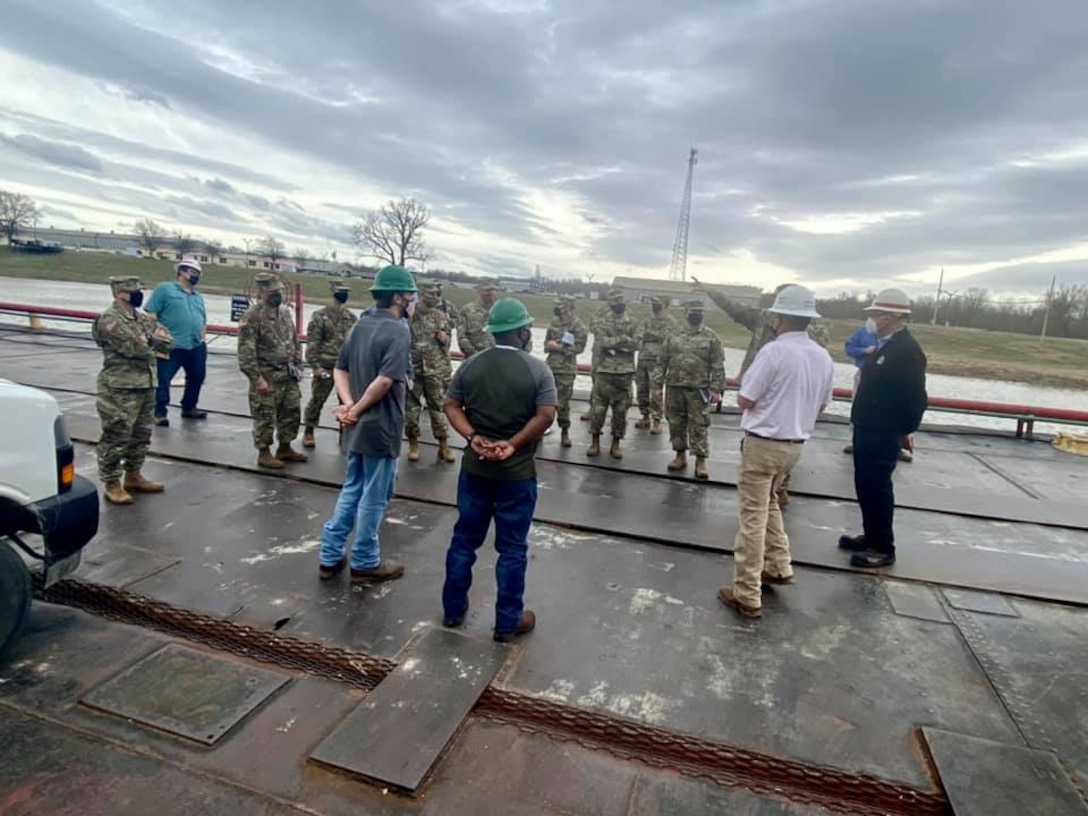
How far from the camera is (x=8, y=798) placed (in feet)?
6.46

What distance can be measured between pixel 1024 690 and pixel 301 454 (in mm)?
5627

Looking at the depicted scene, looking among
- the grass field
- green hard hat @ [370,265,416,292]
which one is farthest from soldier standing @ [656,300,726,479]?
the grass field

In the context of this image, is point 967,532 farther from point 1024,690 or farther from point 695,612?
point 695,612

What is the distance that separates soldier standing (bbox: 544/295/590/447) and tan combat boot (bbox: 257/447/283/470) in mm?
3106

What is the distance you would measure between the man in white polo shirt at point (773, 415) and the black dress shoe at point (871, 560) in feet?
3.52

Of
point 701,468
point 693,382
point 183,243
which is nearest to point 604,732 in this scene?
point 701,468

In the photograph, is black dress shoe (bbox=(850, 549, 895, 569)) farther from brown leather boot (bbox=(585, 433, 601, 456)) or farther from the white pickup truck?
the white pickup truck

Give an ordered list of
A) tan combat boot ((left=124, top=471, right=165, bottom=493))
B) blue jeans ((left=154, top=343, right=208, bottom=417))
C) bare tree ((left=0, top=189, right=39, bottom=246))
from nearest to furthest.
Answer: tan combat boot ((left=124, top=471, right=165, bottom=493))
blue jeans ((left=154, top=343, right=208, bottom=417))
bare tree ((left=0, top=189, right=39, bottom=246))

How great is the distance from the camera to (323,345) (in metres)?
6.30

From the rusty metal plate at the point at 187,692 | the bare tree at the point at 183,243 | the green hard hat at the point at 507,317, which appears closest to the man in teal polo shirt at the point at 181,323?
the rusty metal plate at the point at 187,692

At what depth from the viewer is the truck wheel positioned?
2.55m

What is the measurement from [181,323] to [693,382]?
5584mm

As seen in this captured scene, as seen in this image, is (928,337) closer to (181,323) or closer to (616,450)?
(616,450)

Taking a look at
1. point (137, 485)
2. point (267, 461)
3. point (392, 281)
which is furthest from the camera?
point (267, 461)
